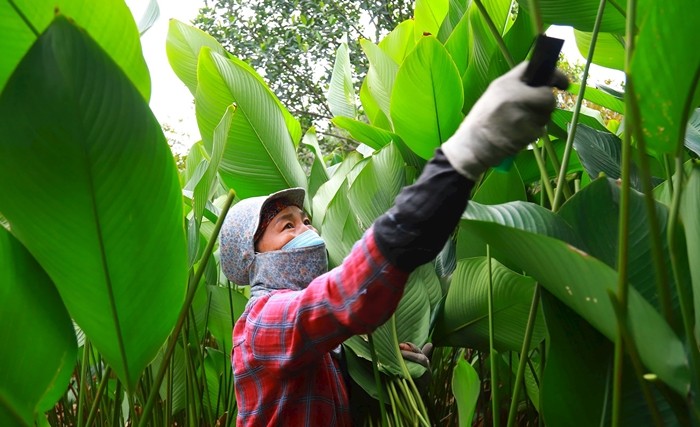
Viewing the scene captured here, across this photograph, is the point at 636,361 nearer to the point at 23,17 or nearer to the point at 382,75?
the point at 23,17

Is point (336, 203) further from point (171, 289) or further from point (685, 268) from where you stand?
point (685, 268)

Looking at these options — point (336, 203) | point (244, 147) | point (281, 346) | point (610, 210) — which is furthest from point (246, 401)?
point (610, 210)

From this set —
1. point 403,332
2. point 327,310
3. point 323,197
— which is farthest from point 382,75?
point 327,310

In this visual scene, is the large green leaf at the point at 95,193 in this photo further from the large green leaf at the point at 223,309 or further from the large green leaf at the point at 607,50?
the large green leaf at the point at 607,50

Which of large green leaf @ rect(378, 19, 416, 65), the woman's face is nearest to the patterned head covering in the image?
the woman's face

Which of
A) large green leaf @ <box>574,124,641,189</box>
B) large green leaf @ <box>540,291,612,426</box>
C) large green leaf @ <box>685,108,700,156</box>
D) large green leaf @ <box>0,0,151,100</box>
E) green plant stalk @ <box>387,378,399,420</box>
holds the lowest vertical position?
green plant stalk @ <box>387,378,399,420</box>

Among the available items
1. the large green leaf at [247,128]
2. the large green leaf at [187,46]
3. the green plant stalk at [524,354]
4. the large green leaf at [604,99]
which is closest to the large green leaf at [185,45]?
the large green leaf at [187,46]

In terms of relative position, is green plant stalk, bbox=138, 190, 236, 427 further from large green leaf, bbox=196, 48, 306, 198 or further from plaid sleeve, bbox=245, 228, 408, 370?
large green leaf, bbox=196, 48, 306, 198

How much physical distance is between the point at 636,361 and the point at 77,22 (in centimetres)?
48

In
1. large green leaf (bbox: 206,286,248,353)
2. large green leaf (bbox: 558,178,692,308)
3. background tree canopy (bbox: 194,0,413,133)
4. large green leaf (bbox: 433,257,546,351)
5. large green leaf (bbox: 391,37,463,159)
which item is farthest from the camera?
background tree canopy (bbox: 194,0,413,133)

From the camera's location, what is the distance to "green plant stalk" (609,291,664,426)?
429 mm

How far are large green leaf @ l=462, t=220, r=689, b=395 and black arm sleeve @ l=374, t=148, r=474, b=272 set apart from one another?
55mm

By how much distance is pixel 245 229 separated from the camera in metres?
0.95

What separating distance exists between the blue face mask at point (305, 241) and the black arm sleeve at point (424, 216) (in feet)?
0.94
